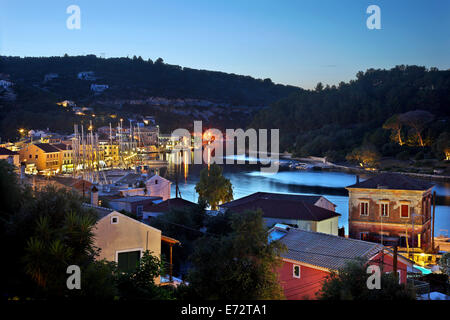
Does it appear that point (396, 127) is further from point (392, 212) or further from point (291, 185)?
point (392, 212)

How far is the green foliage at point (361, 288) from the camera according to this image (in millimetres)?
3045

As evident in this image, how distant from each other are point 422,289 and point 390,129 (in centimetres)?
3171

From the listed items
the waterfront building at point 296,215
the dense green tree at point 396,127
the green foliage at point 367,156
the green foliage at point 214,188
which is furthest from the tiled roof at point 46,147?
the dense green tree at point 396,127

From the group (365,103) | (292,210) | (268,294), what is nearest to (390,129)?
(365,103)

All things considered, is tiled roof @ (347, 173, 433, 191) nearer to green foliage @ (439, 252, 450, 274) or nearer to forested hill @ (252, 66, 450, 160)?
green foliage @ (439, 252, 450, 274)

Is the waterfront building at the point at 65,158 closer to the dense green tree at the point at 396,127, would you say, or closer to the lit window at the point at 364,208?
the lit window at the point at 364,208

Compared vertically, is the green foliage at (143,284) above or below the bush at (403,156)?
above

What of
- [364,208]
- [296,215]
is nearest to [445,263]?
[296,215]

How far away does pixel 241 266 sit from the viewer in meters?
3.03

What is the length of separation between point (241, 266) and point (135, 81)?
187ft

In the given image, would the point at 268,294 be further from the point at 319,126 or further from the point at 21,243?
the point at 319,126

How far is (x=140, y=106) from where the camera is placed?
173 feet

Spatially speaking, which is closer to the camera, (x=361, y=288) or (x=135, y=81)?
(x=361, y=288)

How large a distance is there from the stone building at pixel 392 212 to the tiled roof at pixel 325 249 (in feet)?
12.7
